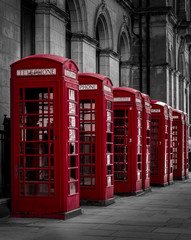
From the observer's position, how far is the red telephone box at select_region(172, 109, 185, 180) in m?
20.8

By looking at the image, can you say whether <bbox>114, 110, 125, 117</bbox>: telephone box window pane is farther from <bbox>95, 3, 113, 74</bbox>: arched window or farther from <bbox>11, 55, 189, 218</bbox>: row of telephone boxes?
<bbox>95, 3, 113, 74</bbox>: arched window

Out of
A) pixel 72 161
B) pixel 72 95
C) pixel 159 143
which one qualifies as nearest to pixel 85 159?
pixel 72 161

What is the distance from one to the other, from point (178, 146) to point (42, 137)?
11843mm

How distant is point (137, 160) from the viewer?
14070mm

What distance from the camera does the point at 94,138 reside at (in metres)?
11.6

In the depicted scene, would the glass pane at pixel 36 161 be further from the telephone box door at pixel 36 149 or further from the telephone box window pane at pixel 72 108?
the telephone box window pane at pixel 72 108

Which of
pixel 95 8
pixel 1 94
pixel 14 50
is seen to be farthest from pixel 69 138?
pixel 95 8

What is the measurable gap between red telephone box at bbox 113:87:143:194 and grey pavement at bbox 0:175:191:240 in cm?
160

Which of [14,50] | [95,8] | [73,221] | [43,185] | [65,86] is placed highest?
[95,8]

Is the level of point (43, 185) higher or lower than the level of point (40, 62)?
lower

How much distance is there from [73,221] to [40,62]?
9.06ft

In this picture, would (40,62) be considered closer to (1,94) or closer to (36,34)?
(1,94)

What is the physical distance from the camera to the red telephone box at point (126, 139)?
13711mm

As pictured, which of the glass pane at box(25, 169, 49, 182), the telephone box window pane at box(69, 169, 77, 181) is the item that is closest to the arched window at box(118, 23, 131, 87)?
the telephone box window pane at box(69, 169, 77, 181)
